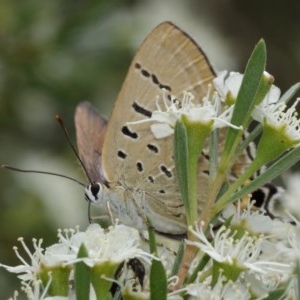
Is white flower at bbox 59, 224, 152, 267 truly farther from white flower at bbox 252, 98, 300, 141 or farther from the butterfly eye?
white flower at bbox 252, 98, 300, 141

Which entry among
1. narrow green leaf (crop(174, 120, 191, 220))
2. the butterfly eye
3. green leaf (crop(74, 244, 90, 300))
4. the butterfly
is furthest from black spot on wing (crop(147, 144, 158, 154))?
green leaf (crop(74, 244, 90, 300))

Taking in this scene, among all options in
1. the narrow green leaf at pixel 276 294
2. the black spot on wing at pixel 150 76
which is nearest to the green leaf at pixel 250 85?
the narrow green leaf at pixel 276 294

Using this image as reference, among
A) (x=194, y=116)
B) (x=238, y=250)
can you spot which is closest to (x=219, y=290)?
(x=238, y=250)

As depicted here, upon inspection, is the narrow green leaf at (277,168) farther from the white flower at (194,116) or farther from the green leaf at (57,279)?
the green leaf at (57,279)

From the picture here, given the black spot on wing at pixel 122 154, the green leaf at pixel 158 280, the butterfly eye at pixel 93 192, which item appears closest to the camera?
the green leaf at pixel 158 280

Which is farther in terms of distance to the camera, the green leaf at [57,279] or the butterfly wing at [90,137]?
the butterfly wing at [90,137]

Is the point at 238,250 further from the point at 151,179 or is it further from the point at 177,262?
the point at 151,179
